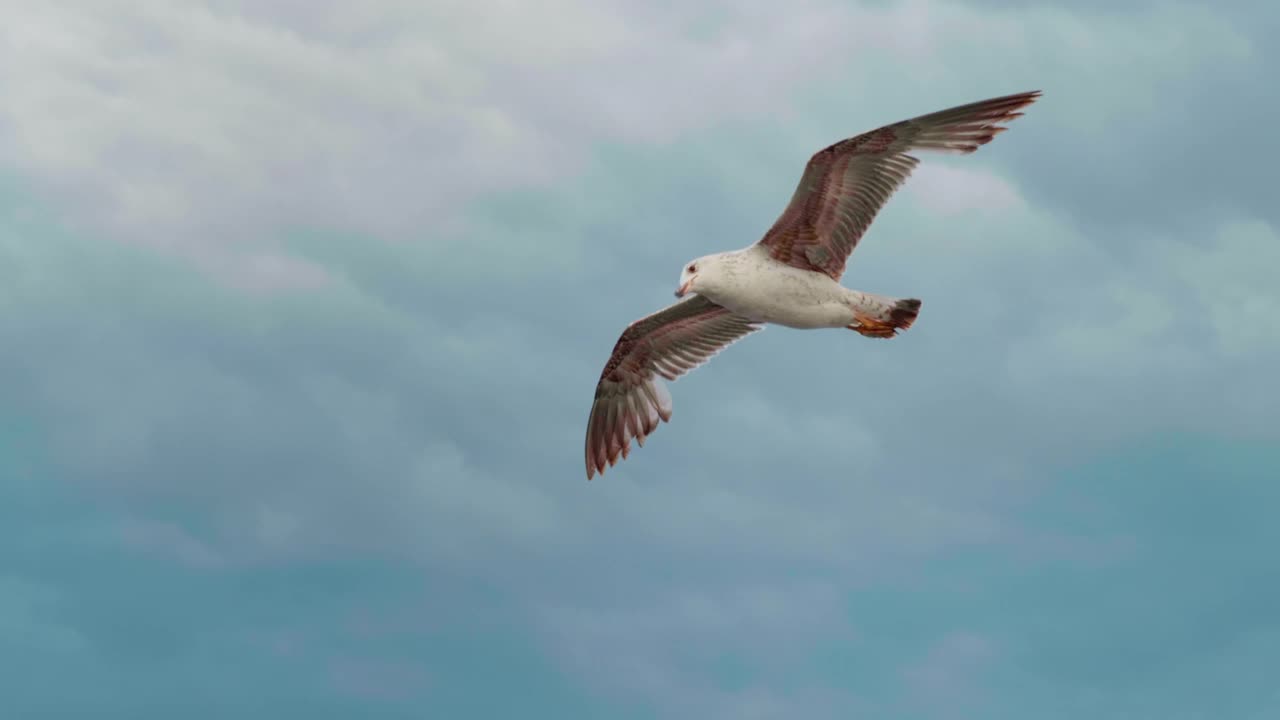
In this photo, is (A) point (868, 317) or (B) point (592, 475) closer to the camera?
(A) point (868, 317)

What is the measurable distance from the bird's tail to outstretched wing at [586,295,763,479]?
132 inches

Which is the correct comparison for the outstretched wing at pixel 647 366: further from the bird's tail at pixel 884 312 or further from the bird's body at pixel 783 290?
the bird's tail at pixel 884 312

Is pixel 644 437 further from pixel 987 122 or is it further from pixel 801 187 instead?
pixel 987 122

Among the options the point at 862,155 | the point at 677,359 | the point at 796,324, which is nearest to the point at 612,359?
the point at 677,359

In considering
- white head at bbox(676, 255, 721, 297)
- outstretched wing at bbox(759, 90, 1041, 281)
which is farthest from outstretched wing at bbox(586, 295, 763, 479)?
outstretched wing at bbox(759, 90, 1041, 281)

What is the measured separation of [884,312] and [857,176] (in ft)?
6.26

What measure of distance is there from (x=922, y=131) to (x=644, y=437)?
7.38m

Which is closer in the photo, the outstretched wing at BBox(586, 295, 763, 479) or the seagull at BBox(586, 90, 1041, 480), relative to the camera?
the seagull at BBox(586, 90, 1041, 480)

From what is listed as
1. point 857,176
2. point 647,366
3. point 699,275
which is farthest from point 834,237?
point 647,366

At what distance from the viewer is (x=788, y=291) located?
64.5 ft

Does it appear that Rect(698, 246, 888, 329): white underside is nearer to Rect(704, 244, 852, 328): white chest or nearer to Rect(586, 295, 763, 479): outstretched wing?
Rect(704, 244, 852, 328): white chest

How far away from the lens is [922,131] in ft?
62.7

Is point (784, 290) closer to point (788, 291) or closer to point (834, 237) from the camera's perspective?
point (788, 291)

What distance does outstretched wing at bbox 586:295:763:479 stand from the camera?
23.0 metres
